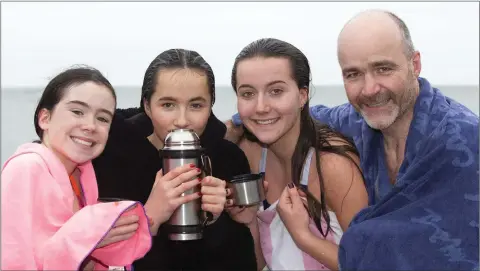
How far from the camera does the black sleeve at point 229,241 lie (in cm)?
212

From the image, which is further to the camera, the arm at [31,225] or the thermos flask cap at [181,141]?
the thermos flask cap at [181,141]

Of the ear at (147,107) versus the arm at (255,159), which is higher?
the ear at (147,107)

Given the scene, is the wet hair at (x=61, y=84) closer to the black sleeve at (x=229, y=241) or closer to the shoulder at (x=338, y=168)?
the black sleeve at (x=229, y=241)

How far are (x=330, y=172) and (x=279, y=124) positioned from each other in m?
0.27

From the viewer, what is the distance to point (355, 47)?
6.65 feet

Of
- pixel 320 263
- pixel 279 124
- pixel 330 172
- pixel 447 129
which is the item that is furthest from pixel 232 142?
pixel 447 129

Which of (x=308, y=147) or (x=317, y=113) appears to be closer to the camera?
(x=308, y=147)

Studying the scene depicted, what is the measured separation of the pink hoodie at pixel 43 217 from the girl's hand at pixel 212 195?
0.84 feet

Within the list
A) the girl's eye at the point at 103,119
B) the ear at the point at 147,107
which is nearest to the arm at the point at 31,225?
the girl's eye at the point at 103,119

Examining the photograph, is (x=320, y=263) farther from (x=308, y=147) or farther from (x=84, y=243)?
(x=84, y=243)

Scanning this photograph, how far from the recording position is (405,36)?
206 centimetres

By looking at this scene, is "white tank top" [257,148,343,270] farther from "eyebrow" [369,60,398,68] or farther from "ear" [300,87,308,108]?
"eyebrow" [369,60,398,68]

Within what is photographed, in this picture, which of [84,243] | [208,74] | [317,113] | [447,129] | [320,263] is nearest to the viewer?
[84,243]

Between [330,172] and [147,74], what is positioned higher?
[147,74]
